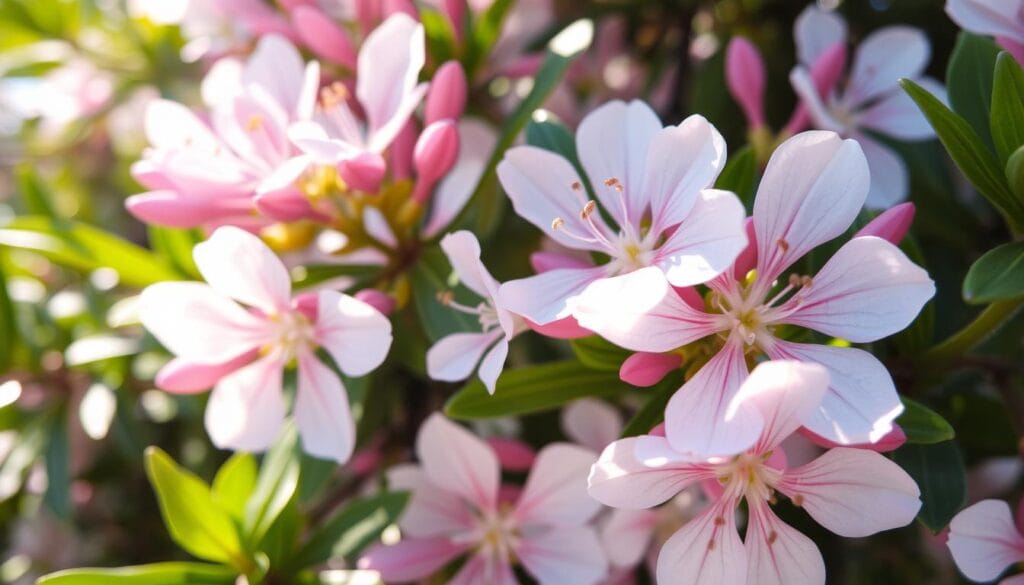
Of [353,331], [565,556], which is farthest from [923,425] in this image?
[353,331]

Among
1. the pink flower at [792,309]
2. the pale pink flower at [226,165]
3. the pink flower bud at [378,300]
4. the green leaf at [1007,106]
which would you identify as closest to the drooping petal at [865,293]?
the pink flower at [792,309]

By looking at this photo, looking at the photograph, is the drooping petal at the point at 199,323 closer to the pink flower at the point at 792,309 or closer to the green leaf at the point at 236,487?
the green leaf at the point at 236,487

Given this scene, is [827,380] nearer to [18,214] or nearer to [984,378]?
[984,378]

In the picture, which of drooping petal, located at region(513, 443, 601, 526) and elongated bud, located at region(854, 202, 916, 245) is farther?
drooping petal, located at region(513, 443, 601, 526)

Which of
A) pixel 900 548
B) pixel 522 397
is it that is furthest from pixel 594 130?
pixel 900 548

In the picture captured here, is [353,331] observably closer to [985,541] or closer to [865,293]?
[865,293]

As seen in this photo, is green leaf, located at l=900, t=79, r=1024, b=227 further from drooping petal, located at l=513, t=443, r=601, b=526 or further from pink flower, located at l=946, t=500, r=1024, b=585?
drooping petal, located at l=513, t=443, r=601, b=526

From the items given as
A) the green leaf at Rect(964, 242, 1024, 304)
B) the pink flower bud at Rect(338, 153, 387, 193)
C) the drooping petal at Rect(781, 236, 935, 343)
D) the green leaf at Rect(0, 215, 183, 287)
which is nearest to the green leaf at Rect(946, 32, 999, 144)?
the green leaf at Rect(964, 242, 1024, 304)
